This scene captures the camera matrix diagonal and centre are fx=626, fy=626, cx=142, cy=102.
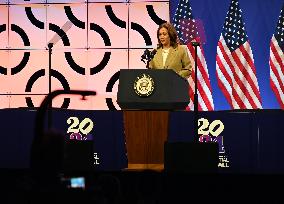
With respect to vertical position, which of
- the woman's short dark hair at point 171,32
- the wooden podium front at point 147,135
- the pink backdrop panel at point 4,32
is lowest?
the wooden podium front at point 147,135

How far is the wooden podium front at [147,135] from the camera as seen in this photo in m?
6.04

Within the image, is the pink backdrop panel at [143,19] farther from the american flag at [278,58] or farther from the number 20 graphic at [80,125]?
the number 20 graphic at [80,125]

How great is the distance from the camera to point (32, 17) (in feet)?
32.3

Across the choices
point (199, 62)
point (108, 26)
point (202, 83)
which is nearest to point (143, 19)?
point (108, 26)

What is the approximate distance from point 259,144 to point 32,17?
14.0ft

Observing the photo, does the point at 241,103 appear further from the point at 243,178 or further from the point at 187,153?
the point at 243,178

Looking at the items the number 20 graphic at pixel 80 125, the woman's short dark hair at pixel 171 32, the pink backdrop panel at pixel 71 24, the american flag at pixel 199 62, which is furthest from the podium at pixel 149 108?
the pink backdrop panel at pixel 71 24

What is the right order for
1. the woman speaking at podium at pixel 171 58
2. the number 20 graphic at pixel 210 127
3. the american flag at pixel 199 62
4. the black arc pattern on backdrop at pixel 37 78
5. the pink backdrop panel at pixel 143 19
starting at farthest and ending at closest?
the black arc pattern on backdrop at pixel 37 78
the pink backdrop panel at pixel 143 19
the american flag at pixel 199 62
the number 20 graphic at pixel 210 127
the woman speaking at podium at pixel 171 58

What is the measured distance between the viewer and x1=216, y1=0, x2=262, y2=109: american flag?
923 cm

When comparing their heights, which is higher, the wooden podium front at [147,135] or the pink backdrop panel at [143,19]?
the pink backdrop panel at [143,19]

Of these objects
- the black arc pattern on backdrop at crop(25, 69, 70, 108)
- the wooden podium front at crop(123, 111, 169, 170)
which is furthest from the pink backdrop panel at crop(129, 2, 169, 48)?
the wooden podium front at crop(123, 111, 169, 170)

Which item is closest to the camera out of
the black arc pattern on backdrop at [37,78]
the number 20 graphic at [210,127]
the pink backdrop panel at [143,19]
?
the number 20 graphic at [210,127]

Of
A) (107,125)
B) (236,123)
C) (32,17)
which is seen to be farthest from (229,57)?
(32,17)

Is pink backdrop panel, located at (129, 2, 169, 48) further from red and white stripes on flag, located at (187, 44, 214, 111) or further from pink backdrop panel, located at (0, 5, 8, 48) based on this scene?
pink backdrop panel, located at (0, 5, 8, 48)
